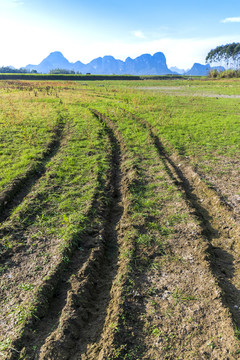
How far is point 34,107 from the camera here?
22500mm

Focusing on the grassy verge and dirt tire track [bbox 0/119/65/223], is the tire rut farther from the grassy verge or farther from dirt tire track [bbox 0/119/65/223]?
dirt tire track [bbox 0/119/65/223]

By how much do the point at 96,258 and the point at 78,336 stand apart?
5.84 feet

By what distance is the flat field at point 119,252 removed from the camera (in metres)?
4.14

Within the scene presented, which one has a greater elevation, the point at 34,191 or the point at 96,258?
the point at 34,191

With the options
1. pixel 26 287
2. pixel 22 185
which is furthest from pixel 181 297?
pixel 22 185

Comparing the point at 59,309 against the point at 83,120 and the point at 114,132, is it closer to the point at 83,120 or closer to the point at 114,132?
the point at 114,132

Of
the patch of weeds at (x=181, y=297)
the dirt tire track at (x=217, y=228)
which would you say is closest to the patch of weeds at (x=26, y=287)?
the patch of weeds at (x=181, y=297)

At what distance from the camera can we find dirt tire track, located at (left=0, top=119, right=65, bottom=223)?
25.8 ft

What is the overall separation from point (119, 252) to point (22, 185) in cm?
514

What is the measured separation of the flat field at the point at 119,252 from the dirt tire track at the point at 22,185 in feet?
0.15

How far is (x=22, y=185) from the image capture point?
921 cm

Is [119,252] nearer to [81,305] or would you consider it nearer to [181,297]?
[81,305]

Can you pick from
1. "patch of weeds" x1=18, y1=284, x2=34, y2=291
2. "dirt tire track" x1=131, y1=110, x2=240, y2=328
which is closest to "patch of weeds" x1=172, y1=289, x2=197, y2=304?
"dirt tire track" x1=131, y1=110, x2=240, y2=328

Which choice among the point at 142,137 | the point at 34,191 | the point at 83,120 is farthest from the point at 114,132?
the point at 34,191
